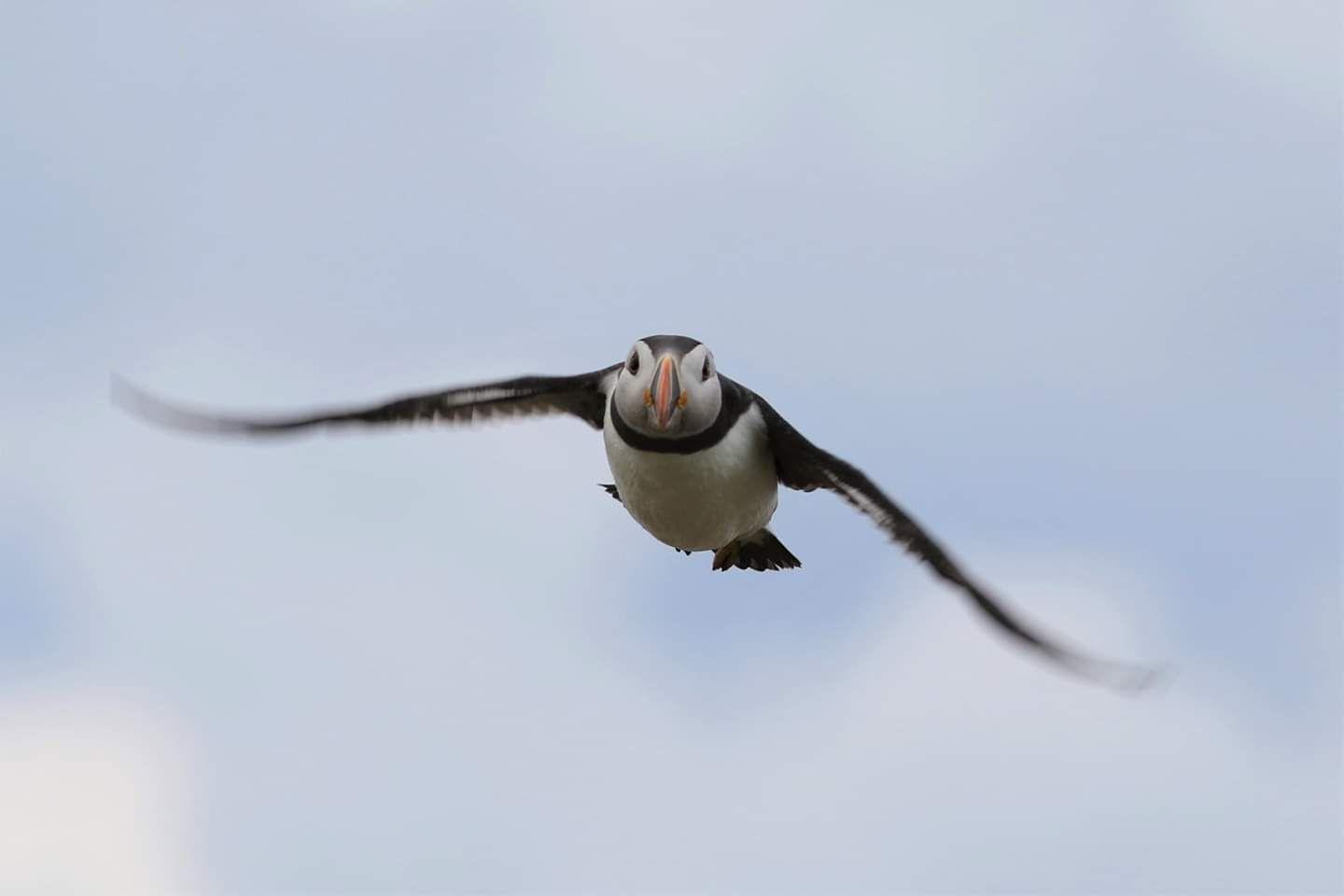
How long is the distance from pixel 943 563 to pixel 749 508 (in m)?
1.78

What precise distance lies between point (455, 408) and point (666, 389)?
3563 mm

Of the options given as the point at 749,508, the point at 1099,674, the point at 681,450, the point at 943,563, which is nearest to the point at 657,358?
the point at 681,450

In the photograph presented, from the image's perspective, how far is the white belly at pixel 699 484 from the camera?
1608 centimetres

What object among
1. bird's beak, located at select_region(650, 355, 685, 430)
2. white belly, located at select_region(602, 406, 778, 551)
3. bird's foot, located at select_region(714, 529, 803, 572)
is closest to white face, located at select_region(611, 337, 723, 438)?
bird's beak, located at select_region(650, 355, 685, 430)

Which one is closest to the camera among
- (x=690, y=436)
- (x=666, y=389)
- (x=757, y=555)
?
(x=666, y=389)

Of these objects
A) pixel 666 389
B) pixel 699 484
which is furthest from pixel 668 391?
pixel 699 484

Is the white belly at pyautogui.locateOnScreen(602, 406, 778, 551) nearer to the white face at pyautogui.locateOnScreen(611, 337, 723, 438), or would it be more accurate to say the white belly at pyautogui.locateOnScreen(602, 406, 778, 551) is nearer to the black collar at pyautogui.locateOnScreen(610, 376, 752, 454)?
the black collar at pyautogui.locateOnScreen(610, 376, 752, 454)

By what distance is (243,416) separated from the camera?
17.7 m

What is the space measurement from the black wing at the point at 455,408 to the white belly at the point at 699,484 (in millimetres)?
613

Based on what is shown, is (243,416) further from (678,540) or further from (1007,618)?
(1007,618)

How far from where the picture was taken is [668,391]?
15156 millimetres

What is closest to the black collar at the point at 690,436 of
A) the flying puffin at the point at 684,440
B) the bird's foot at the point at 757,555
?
the flying puffin at the point at 684,440

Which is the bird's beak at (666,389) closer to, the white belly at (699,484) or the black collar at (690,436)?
the black collar at (690,436)

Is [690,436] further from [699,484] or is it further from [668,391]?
[668,391]
